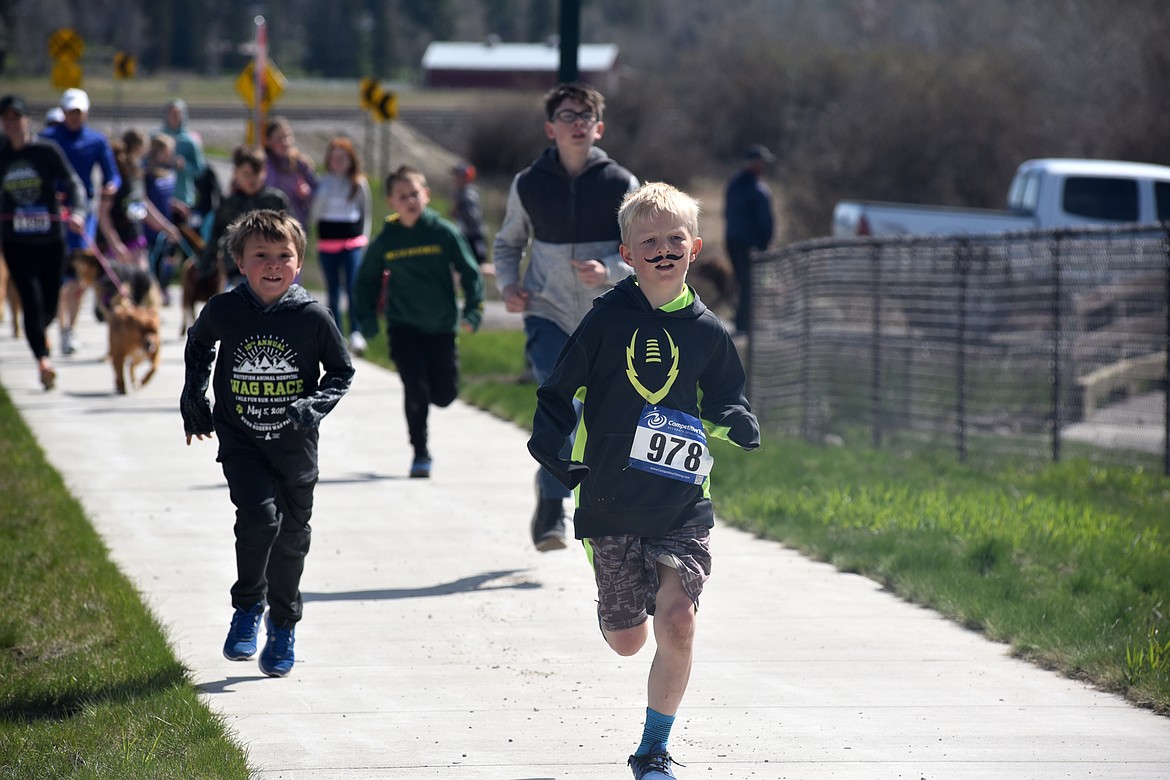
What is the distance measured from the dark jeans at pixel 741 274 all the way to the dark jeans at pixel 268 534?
36.0 ft

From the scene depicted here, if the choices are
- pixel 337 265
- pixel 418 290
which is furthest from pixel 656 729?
pixel 337 265

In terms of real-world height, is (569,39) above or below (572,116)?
above

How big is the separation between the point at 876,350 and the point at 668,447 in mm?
7709

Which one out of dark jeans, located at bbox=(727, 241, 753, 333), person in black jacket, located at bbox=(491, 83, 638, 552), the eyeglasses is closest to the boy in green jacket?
person in black jacket, located at bbox=(491, 83, 638, 552)

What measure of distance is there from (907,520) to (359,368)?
6.97 m

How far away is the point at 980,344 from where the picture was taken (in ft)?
37.2

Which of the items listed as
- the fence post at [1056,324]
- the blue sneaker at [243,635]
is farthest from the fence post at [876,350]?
the blue sneaker at [243,635]

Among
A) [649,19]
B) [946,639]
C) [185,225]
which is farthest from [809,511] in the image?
[649,19]

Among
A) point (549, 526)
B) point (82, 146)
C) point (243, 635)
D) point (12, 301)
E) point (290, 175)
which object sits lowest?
point (243, 635)

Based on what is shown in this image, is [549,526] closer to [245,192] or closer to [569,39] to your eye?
[569,39]

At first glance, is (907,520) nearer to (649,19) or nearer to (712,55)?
(712,55)

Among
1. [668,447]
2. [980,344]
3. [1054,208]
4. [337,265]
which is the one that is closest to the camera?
[668,447]

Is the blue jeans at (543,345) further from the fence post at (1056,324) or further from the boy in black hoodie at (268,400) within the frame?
the fence post at (1056,324)

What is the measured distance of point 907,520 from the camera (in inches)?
316
